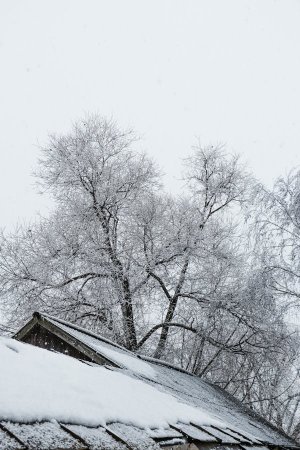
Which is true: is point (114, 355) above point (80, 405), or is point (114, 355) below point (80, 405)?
above

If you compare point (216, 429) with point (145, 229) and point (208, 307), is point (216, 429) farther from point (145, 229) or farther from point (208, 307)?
point (145, 229)

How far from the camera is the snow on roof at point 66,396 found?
164 cm

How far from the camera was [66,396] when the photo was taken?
1.97 meters

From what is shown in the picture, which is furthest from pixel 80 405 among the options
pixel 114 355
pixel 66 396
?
pixel 114 355

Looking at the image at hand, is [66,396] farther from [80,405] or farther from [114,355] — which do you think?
[114,355]

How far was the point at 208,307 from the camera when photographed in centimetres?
1455

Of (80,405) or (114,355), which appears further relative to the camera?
(114,355)

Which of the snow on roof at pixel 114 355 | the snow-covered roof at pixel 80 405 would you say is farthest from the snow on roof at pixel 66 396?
the snow on roof at pixel 114 355

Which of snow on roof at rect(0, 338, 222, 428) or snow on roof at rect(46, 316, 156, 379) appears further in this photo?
snow on roof at rect(46, 316, 156, 379)

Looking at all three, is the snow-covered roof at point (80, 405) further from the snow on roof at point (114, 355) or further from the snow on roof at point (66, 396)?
the snow on roof at point (114, 355)

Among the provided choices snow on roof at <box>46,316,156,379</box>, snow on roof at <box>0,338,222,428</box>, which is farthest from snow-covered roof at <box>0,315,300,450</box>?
snow on roof at <box>46,316,156,379</box>

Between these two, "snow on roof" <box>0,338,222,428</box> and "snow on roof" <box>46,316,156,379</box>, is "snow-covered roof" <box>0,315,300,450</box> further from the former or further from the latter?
"snow on roof" <box>46,316,156,379</box>

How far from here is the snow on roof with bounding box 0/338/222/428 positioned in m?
1.64

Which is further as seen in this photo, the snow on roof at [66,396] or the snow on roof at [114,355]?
the snow on roof at [114,355]
